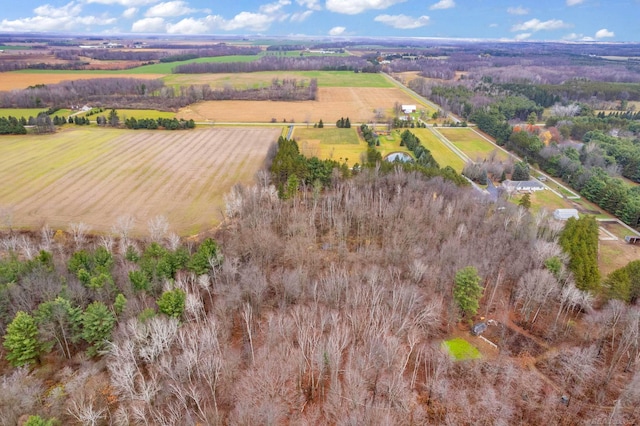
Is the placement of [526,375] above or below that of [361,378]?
below

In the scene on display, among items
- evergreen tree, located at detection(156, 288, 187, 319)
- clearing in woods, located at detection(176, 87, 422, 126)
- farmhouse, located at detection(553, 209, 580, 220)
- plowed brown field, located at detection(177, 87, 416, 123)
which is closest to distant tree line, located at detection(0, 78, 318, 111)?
clearing in woods, located at detection(176, 87, 422, 126)

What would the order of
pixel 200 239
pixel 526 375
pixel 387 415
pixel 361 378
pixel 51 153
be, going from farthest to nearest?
pixel 51 153 < pixel 200 239 < pixel 526 375 < pixel 361 378 < pixel 387 415

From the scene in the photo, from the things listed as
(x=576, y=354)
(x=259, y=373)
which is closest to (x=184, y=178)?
(x=259, y=373)

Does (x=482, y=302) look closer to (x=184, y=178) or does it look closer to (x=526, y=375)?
(x=526, y=375)

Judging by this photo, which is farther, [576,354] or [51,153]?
[51,153]

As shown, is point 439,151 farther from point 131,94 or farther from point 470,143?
point 131,94

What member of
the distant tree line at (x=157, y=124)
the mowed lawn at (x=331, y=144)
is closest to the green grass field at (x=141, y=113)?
the distant tree line at (x=157, y=124)

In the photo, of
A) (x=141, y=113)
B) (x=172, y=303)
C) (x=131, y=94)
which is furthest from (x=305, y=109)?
(x=172, y=303)
